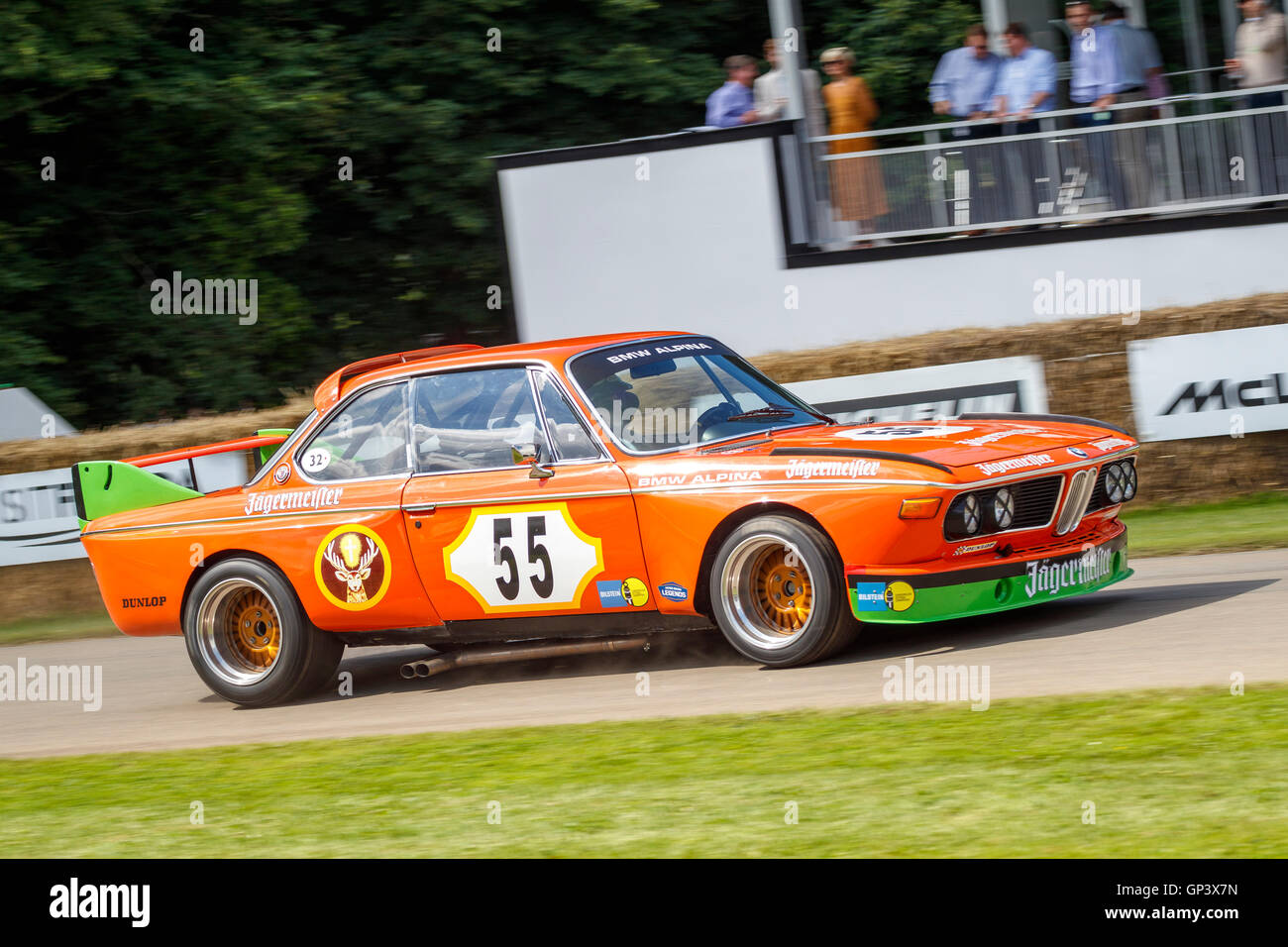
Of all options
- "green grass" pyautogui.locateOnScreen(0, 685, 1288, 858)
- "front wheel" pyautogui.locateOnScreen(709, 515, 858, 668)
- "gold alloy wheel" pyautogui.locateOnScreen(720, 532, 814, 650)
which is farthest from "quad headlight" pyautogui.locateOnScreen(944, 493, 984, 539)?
"green grass" pyautogui.locateOnScreen(0, 685, 1288, 858)

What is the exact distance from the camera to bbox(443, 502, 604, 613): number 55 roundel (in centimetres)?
745

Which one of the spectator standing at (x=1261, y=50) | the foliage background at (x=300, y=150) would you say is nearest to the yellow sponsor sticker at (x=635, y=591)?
the spectator standing at (x=1261, y=50)

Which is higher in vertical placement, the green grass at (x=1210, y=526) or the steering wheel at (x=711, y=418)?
the steering wheel at (x=711, y=418)

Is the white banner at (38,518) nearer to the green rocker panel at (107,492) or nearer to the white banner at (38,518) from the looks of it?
the white banner at (38,518)

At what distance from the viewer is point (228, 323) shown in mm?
18531

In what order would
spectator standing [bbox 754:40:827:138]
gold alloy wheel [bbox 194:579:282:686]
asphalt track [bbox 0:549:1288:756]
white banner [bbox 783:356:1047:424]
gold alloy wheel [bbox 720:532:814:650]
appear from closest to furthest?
asphalt track [bbox 0:549:1288:756] < gold alloy wheel [bbox 720:532:814:650] < gold alloy wheel [bbox 194:579:282:686] < white banner [bbox 783:356:1047:424] < spectator standing [bbox 754:40:827:138]

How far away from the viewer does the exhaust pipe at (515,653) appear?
7.55 metres

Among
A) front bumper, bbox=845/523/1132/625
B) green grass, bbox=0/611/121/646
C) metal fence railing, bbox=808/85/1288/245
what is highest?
metal fence railing, bbox=808/85/1288/245

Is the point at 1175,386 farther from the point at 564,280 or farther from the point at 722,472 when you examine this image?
the point at 564,280

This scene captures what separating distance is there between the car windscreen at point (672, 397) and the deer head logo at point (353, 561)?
4.31 feet

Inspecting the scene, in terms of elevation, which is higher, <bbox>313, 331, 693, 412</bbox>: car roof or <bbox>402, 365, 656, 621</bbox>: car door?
<bbox>313, 331, 693, 412</bbox>: car roof

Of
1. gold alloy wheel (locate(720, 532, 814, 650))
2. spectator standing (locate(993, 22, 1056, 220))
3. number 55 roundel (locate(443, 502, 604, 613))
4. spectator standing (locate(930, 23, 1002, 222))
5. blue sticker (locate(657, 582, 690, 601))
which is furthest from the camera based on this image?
spectator standing (locate(930, 23, 1002, 222))

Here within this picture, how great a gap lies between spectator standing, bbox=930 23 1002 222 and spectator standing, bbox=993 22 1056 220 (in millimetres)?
111

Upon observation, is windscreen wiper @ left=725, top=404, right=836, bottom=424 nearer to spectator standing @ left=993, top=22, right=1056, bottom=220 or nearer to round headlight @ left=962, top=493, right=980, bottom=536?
round headlight @ left=962, top=493, right=980, bottom=536
